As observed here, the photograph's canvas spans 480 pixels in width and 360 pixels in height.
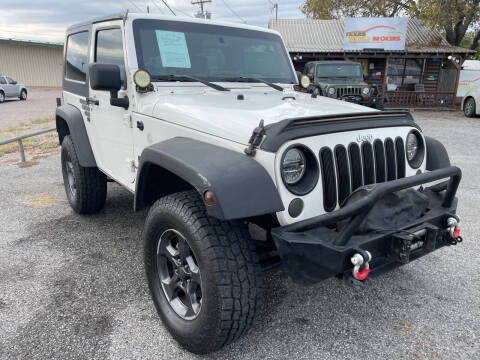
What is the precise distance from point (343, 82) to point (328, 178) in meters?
11.9

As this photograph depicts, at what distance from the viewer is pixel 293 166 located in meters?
2.11

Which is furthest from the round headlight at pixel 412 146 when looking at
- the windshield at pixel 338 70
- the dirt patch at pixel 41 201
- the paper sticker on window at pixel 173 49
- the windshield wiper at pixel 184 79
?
the windshield at pixel 338 70

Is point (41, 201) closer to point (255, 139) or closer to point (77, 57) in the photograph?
point (77, 57)

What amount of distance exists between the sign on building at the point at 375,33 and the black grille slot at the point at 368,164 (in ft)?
62.7

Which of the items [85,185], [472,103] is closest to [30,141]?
[85,185]

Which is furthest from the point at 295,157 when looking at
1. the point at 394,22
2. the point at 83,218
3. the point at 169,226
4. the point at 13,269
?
the point at 394,22

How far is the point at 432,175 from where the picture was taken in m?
2.14

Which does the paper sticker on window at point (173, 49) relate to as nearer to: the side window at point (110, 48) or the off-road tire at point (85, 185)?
the side window at point (110, 48)

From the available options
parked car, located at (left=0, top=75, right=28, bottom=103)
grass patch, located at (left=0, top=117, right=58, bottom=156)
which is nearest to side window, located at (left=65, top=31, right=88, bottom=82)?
grass patch, located at (left=0, top=117, right=58, bottom=156)

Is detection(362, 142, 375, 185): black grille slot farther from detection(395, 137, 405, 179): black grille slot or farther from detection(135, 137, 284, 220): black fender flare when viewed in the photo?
detection(135, 137, 284, 220): black fender flare

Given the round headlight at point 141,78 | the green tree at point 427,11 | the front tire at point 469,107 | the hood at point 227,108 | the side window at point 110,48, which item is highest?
the green tree at point 427,11

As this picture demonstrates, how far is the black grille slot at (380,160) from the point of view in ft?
8.02

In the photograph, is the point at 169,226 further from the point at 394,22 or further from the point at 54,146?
the point at 394,22

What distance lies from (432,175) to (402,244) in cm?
41
